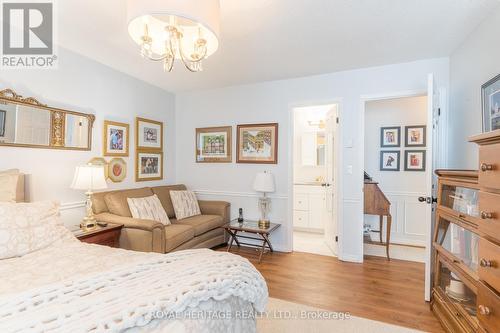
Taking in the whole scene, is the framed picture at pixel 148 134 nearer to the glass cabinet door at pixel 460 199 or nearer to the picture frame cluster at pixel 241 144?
the picture frame cluster at pixel 241 144

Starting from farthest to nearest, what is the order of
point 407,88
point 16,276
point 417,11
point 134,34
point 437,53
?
1. point 407,88
2. point 437,53
3. point 417,11
4. point 134,34
5. point 16,276

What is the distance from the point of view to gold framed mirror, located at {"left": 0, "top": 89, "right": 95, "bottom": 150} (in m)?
2.32

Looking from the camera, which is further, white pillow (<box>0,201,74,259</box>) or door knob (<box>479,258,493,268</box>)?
white pillow (<box>0,201,74,259</box>)

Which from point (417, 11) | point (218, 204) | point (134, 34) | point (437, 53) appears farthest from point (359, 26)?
point (218, 204)

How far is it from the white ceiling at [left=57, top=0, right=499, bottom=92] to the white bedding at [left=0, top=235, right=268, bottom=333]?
1929 mm

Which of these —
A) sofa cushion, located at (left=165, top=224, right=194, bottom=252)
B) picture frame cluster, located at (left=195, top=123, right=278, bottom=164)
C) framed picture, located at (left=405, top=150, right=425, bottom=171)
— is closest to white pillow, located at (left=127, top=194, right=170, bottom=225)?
sofa cushion, located at (left=165, top=224, right=194, bottom=252)

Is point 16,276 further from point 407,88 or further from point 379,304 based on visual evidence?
point 407,88

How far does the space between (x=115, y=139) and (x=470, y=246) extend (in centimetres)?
389

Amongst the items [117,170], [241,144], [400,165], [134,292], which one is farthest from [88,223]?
[400,165]

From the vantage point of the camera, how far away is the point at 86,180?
252 cm

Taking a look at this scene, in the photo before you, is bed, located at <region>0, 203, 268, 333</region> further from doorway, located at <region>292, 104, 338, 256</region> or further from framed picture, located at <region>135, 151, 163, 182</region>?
doorway, located at <region>292, 104, 338, 256</region>

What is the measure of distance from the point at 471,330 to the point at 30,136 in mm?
3975

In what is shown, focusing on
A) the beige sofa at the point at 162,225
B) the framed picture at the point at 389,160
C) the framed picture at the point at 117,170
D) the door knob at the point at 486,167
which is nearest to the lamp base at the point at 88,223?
the beige sofa at the point at 162,225

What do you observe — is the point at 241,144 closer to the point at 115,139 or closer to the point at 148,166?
the point at 148,166
